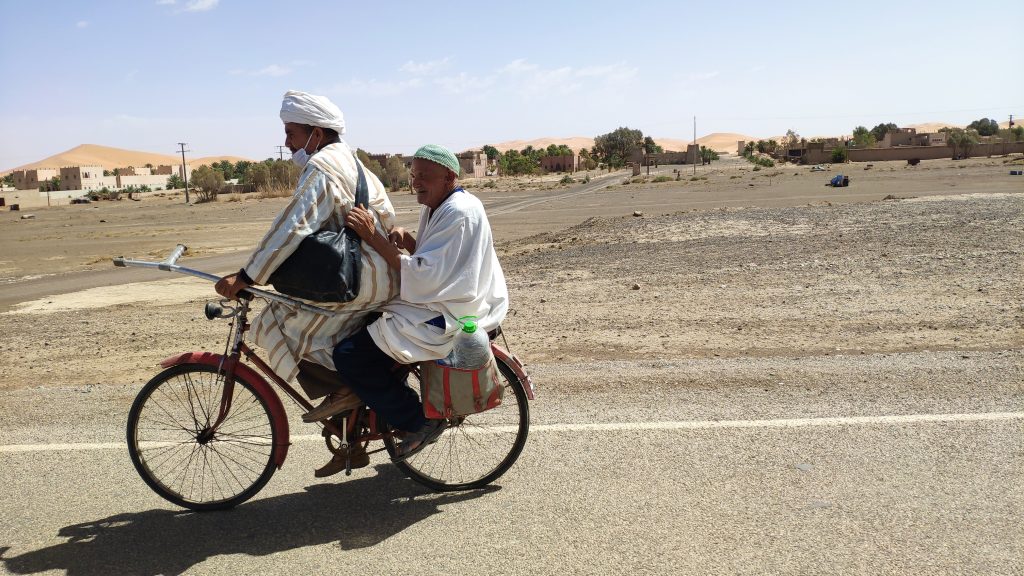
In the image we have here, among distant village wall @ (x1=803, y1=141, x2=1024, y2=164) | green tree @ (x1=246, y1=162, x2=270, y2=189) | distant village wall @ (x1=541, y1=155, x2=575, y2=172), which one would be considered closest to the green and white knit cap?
green tree @ (x1=246, y1=162, x2=270, y2=189)

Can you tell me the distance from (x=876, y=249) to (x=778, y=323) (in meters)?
5.77

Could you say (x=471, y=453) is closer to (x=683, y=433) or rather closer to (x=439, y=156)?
(x=683, y=433)

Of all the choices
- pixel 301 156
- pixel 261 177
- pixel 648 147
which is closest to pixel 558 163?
pixel 648 147

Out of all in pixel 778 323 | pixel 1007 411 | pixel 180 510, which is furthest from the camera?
pixel 778 323

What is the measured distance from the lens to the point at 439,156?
3984 millimetres

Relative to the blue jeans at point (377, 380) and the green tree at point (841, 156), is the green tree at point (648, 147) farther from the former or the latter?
the blue jeans at point (377, 380)

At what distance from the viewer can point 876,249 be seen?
1315 centimetres

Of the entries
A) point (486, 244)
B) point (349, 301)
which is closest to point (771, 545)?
point (486, 244)

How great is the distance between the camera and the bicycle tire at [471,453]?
4.46 metres

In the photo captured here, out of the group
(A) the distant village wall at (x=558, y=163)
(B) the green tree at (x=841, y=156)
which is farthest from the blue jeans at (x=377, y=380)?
(A) the distant village wall at (x=558, y=163)

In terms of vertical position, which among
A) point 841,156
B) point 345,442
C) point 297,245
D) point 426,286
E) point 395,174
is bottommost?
point 345,442

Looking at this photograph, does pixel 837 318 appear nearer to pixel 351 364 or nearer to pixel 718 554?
pixel 718 554

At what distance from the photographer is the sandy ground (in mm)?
7633

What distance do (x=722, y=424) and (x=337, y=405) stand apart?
2485 millimetres
